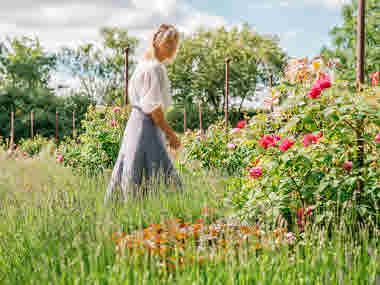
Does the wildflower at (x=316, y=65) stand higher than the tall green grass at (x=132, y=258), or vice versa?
the wildflower at (x=316, y=65)

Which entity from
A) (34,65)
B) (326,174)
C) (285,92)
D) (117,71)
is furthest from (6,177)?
(117,71)

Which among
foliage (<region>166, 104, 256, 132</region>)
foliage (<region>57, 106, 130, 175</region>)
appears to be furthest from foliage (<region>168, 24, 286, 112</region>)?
foliage (<region>57, 106, 130, 175</region>)

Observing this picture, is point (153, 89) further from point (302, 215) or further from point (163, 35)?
point (302, 215)

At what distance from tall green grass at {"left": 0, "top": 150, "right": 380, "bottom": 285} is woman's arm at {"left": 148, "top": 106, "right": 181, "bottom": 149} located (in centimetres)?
45

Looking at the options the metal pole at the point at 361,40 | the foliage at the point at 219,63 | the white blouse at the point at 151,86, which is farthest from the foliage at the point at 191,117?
the metal pole at the point at 361,40

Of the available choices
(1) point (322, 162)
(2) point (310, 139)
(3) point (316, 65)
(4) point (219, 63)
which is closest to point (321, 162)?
(1) point (322, 162)

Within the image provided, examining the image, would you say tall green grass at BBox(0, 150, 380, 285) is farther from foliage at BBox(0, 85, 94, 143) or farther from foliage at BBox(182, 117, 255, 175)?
foliage at BBox(0, 85, 94, 143)

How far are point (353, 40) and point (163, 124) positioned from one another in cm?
2410

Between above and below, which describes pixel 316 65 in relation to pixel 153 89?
above

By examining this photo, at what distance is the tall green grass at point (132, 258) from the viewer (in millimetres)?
1737

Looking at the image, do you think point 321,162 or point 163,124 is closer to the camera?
point 321,162

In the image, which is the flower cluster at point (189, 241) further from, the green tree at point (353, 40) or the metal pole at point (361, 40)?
the green tree at point (353, 40)

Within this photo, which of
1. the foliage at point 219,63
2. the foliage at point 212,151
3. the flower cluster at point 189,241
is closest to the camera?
the flower cluster at point 189,241

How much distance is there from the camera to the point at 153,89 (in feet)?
9.95
